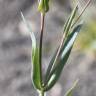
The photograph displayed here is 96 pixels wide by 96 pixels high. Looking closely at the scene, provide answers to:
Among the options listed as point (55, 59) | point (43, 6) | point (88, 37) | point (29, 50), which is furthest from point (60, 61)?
point (29, 50)

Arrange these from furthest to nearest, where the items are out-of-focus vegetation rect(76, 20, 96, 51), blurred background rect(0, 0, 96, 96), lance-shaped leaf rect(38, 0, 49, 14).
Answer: blurred background rect(0, 0, 96, 96) → out-of-focus vegetation rect(76, 20, 96, 51) → lance-shaped leaf rect(38, 0, 49, 14)

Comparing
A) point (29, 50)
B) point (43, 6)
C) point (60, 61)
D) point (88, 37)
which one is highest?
point (43, 6)

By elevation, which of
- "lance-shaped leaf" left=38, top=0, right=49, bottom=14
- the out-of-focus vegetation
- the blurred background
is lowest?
the blurred background

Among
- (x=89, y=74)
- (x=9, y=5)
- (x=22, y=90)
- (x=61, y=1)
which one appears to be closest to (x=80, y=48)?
(x=89, y=74)

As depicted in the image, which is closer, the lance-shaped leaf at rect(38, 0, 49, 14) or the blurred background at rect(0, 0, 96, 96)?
the lance-shaped leaf at rect(38, 0, 49, 14)

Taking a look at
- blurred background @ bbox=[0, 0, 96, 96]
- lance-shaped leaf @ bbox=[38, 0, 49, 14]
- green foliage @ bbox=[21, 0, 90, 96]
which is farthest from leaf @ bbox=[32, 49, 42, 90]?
blurred background @ bbox=[0, 0, 96, 96]

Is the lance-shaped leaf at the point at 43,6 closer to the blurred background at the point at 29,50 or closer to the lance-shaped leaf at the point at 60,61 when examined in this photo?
the lance-shaped leaf at the point at 60,61

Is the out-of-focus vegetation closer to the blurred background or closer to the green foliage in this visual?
the blurred background

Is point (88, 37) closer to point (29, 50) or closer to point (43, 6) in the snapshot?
point (29, 50)

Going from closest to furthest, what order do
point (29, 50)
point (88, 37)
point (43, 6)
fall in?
point (43, 6)
point (88, 37)
point (29, 50)
